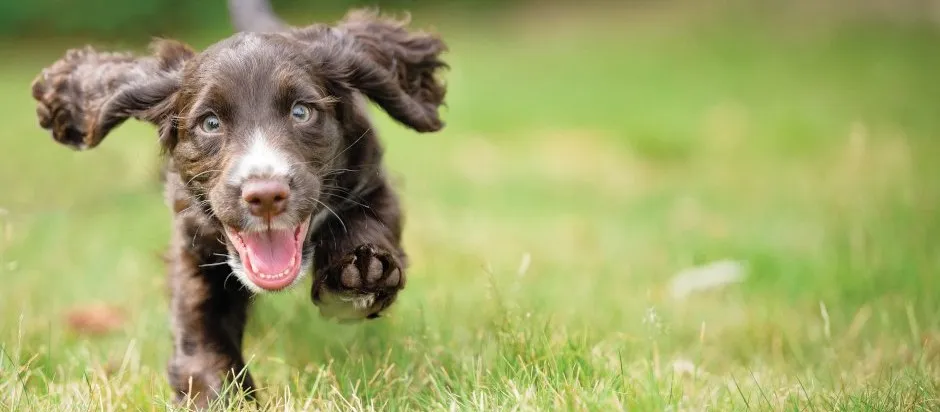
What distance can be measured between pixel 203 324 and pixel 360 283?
0.56m

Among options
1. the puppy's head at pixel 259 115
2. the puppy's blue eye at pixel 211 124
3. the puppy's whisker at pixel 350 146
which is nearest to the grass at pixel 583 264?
the puppy's head at pixel 259 115

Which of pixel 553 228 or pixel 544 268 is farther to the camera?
pixel 553 228

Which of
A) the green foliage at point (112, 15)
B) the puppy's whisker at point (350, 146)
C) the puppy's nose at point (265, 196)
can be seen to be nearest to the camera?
the puppy's nose at point (265, 196)

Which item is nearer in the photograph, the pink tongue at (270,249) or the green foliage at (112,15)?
the pink tongue at (270,249)

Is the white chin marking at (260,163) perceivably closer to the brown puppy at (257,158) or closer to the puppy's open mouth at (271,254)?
the brown puppy at (257,158)

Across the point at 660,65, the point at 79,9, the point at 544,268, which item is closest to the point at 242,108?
the point at 544,268

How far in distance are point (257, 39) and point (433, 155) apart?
501 cm

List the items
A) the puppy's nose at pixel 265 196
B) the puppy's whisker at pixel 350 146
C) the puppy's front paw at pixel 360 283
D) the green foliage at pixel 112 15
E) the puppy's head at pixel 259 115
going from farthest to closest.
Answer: the green foliage at pixel 112 15 < the puppy's whisker at pixel 350 146 < the puppy's front paw at pixel 360 283 < the puppy's head at pixel 259 115 < the puppy's nose at pixel 265 196

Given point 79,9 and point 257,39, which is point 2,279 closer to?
point 257,39

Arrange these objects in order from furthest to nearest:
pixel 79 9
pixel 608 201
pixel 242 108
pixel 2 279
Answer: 1. pixel 79 9
2. pixel 608 201
3. pixel 2 279
4. pixel 242 108

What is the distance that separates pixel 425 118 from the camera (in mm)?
3418

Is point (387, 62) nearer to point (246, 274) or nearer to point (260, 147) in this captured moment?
point (260, 147)

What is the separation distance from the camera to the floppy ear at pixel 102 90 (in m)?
3.14

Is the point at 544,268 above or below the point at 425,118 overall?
below
